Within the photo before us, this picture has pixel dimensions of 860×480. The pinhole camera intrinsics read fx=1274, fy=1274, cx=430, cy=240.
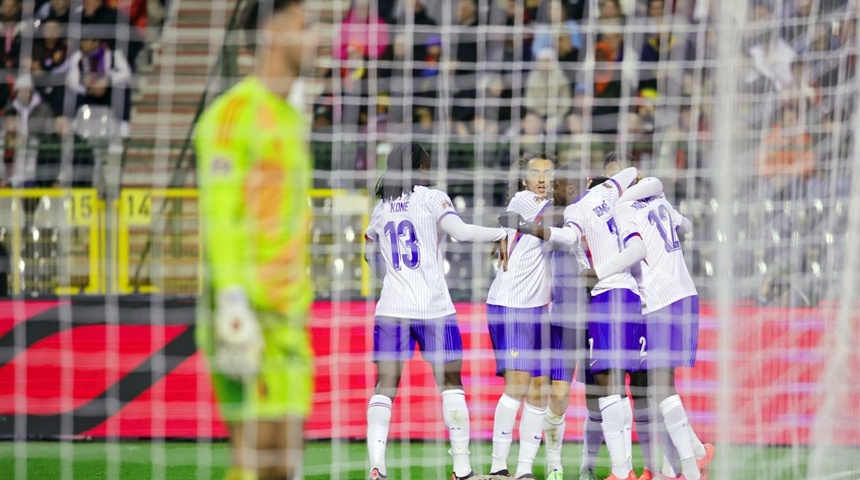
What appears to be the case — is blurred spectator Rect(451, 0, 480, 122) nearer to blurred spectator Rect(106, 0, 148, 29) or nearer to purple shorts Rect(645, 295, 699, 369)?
blurred spectator Rect(106, 0, 148, 29)

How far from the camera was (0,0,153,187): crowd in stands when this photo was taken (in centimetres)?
870

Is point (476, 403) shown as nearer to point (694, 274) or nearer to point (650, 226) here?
point (694, 274)

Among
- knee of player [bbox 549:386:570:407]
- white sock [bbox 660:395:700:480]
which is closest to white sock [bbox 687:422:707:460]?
white sock [bbox 660:395:700:480]

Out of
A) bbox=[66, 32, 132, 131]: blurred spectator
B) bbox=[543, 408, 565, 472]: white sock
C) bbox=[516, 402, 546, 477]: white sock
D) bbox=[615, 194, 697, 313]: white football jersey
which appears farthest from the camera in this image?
bbox=[66, 32, 132, 131]: blurred spectator

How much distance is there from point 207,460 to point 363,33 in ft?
10.9

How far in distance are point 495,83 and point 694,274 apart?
2.03 metres

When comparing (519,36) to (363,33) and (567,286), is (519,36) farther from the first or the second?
(567,286)

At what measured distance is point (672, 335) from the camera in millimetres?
6715

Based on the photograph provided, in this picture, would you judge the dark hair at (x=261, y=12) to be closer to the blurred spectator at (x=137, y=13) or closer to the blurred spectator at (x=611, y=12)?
the blurred spectator at (x=611, y=12)

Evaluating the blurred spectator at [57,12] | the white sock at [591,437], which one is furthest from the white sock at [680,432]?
the blurred spectator at [57,12]

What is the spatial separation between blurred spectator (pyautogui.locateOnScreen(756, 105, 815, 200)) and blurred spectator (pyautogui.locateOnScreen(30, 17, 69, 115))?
15.7ft

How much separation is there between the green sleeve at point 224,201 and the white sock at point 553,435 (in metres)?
3.79

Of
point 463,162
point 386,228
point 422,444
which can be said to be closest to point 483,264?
point 463,162

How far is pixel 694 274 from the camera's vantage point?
8.52 metres
